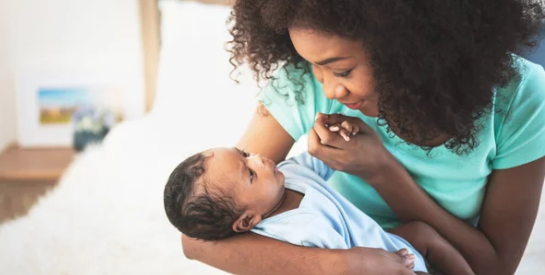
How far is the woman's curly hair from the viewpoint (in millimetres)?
901

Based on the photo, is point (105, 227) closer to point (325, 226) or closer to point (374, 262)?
point (325, 226)

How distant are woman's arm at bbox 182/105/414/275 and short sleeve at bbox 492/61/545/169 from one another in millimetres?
307

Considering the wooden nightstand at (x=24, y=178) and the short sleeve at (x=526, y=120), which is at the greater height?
the short sleeve at (x=526, y=120)

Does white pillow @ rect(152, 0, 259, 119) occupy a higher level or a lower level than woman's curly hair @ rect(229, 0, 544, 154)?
lower

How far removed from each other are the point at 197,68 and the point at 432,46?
138 cm

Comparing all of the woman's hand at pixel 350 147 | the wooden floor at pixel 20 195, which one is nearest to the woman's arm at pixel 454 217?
the woman's hand at pixel 350 147

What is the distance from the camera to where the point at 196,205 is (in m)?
1.08

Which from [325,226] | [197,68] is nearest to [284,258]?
[325,226]

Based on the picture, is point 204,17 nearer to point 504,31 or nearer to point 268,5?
point 268,5

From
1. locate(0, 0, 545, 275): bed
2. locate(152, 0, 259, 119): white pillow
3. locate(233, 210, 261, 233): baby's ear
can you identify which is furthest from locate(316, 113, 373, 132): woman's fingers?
locate(152, 0, 259, 119): white pillow

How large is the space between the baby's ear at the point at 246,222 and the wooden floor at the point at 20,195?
1.64 metres

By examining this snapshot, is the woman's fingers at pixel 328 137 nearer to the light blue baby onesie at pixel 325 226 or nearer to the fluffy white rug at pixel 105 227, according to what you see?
the light blue baby onesie at pixel 325 226

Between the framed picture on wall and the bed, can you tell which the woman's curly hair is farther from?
the framed picture on wall

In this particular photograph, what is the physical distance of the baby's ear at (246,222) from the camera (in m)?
1.12
